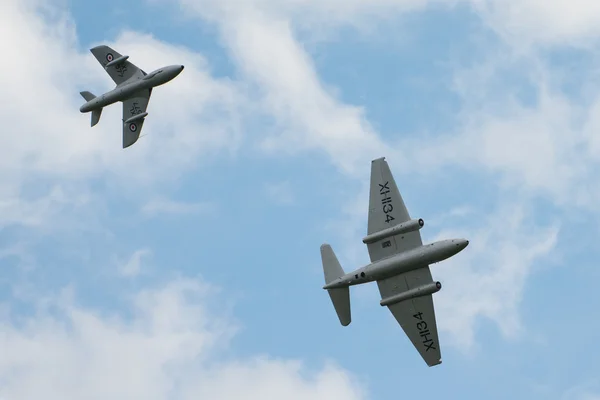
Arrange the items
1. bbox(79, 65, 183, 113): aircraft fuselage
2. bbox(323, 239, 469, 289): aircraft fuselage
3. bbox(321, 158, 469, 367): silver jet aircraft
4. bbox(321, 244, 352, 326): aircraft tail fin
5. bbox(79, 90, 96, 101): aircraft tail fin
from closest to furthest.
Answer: bbox(323, 239, 469, 289): aircraft fuselage → bbox(321, 158, 469, 367): silver jet aircraft → bbox(321, 244, 352, 326): aircraft tail fin → bbox(79, 65, 183, 113): aircraft fuselage → bbox(79, 90, 96, 101): aircraft tail fin

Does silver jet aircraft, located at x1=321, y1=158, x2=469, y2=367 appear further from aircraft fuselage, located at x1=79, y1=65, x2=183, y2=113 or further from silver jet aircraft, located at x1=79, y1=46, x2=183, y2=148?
silver jet aircraft, located at x1=79, y1=46, x2=183, y2=148

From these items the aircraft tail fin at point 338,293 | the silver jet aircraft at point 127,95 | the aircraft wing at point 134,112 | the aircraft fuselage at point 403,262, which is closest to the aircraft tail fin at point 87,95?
the silver jet aircraft at point 127,95

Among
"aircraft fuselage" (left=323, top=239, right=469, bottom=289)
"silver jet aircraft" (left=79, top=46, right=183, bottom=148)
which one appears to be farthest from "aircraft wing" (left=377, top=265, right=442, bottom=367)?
"silver jet aircraft" (left=79, top=46, right=183, bottom=148)

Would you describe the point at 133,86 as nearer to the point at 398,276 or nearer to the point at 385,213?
the point at 385,213

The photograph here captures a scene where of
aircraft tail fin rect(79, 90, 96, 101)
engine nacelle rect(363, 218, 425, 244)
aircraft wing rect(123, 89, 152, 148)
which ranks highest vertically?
aircraft tail fin rect(79, 90, 96, 101)

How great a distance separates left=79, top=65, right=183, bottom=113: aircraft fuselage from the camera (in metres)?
118

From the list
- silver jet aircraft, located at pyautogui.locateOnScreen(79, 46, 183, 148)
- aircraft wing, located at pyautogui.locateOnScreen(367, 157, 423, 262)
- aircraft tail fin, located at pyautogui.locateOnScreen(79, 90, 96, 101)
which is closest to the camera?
aircraft wing, located at pyautogui.locateOnScreen(367, 157, 423, 262)

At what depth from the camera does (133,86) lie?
4737 inches

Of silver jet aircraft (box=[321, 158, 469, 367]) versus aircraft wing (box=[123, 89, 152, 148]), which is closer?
silver jet aircraft (box=[321, 158, 469, 367])

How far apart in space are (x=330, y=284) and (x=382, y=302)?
4.99m

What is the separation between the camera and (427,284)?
95.8m

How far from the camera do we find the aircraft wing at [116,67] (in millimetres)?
121875

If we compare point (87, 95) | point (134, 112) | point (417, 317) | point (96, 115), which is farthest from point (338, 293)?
point (87, 95)

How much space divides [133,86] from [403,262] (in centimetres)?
4141
